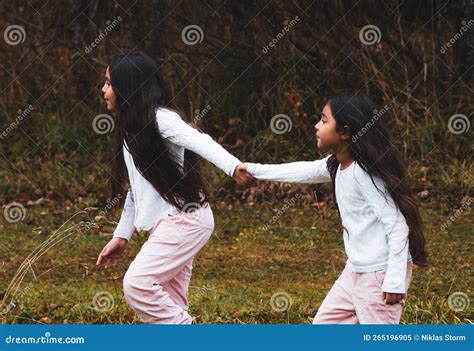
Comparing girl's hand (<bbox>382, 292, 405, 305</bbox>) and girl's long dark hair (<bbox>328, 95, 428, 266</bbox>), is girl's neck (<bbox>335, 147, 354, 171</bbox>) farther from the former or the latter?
girl's hand (<bbox>382, 292, 405, 305</bbox>)

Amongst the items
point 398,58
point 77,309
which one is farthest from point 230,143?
point 77,309

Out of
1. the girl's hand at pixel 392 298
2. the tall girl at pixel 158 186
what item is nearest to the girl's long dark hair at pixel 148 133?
the tall girl at pixel 158 186

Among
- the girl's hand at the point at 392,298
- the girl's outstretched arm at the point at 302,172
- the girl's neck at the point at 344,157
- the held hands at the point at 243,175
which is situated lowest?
the held hands at the point at 243,175

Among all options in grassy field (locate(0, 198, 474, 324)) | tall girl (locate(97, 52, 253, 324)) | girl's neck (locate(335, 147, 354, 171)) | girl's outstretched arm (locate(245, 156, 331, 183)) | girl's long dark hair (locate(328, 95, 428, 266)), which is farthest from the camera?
grassy field (locate(0, 198, 474, 324))

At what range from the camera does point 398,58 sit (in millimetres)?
10328

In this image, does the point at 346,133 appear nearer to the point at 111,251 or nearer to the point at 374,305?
the point at 374,305

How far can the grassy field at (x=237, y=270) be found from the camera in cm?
633

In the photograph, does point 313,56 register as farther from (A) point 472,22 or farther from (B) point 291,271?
(B) point 291,271

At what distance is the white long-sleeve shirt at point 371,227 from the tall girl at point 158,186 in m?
0.54

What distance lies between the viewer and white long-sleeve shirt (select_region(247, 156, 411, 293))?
4.53 meters

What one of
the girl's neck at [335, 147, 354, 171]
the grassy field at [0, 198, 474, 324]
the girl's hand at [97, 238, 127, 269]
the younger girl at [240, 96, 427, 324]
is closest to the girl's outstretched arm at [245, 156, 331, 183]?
the younger girl at [240, 96, 427, 324]

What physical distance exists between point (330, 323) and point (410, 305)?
5.43 feet

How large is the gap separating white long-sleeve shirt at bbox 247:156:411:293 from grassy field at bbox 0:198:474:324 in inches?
57.8

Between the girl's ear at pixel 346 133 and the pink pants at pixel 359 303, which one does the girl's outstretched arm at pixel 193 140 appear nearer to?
the girl's ear at pixel 346 133
